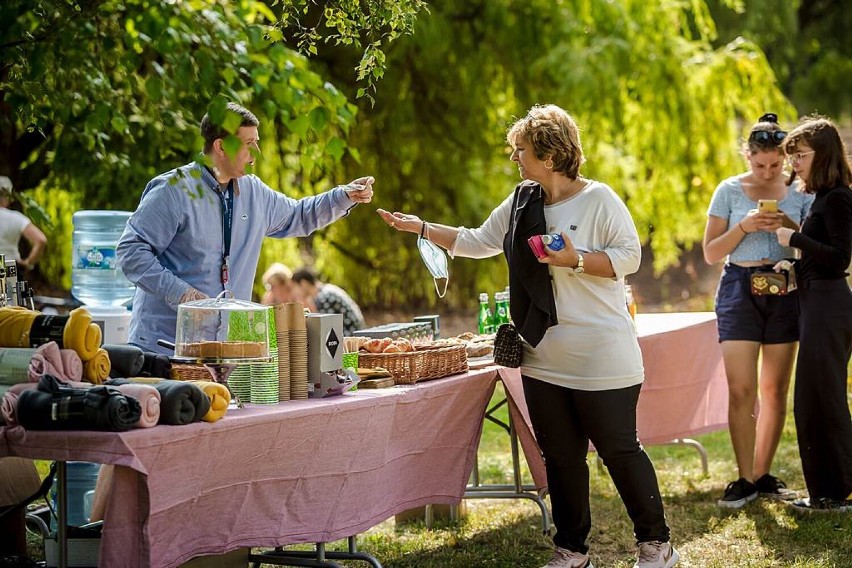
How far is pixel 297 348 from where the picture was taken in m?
3.64

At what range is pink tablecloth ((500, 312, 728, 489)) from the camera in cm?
534

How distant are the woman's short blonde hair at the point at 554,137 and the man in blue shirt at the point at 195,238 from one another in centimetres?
93

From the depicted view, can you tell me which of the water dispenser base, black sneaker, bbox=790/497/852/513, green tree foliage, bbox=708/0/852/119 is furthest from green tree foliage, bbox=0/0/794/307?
green tree foliage, bbox=708/0/852/119

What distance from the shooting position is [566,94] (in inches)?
383

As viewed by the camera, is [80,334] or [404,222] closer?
[80,334]

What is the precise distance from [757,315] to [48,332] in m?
3.11

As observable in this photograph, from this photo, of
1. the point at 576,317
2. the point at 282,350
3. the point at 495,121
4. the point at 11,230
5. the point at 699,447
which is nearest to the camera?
the point at 282,350

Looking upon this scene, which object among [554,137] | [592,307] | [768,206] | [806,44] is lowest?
[592,307]

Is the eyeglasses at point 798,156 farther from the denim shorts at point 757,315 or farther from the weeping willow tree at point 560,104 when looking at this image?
the weeping willow tree at point 560,104

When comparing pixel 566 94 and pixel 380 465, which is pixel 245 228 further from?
pixel 566 94

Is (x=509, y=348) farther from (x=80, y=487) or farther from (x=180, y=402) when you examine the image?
(x=80, y=487)

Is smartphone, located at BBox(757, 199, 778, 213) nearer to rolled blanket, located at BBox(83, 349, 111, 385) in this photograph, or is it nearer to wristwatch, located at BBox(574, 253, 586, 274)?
wristwatch, located at BBox(574, 253, 586, 274)

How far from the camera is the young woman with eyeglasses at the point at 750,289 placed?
5078 mm

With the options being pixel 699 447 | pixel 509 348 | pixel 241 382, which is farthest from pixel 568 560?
pixel 699 447
